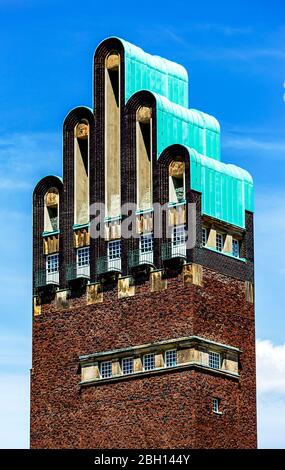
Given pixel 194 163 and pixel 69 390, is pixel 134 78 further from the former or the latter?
pixel 69 390

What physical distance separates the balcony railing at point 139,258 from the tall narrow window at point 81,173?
479 cm

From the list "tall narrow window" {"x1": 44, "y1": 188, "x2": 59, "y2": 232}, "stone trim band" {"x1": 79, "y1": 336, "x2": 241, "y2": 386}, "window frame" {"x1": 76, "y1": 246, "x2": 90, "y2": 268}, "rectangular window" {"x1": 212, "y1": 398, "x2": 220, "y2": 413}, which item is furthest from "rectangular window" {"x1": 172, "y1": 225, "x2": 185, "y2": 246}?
"tall narrow window" {"x1": 44, "y1": 188, "x2": 59, "y2": 232}

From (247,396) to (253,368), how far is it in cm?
189

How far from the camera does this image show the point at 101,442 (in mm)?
127188

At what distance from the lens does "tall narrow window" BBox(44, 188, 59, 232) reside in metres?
134

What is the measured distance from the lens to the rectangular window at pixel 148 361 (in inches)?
4968

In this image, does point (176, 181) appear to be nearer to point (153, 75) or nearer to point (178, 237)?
point (178, 237)

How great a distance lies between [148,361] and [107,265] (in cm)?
681

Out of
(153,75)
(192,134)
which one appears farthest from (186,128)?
(153,75)

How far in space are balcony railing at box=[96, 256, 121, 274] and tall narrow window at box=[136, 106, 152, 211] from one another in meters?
3.48

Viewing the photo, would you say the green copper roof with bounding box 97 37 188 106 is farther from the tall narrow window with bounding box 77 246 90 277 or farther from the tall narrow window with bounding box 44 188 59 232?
the tall narrow window with bounding box 77 246 90 277

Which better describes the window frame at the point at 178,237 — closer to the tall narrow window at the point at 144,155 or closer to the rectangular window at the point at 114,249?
the tall narrow window at the point at 144,155
